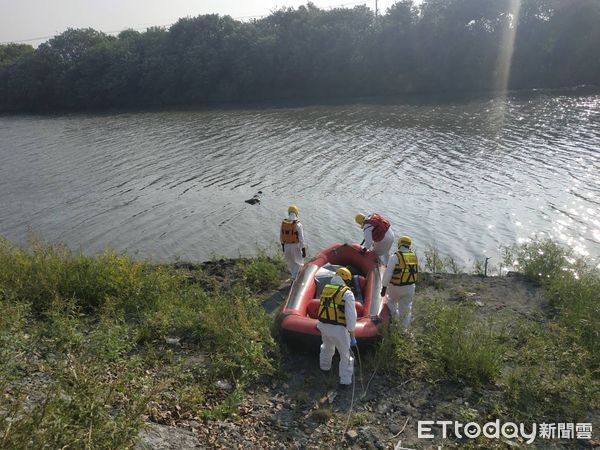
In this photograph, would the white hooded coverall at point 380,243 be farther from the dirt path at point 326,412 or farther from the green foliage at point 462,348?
the dirt path at point 326,412

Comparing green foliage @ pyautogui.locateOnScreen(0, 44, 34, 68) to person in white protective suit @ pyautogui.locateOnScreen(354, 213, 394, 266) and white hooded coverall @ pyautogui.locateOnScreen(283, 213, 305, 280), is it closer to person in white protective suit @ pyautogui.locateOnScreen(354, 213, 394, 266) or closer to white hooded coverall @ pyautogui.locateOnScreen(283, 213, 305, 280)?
white hooded coverall @ pyautogui.locateOnScreen(283, 213, 305, 280)

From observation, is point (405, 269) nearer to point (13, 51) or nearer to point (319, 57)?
point (319, 57)

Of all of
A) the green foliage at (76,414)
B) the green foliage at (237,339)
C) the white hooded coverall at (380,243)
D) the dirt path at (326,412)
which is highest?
the green foliage at (76,414)

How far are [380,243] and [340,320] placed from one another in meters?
4.02

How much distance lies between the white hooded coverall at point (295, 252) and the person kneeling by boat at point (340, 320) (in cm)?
364

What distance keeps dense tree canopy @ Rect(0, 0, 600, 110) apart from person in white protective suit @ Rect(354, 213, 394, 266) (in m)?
41.6

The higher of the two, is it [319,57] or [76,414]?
[319,57]

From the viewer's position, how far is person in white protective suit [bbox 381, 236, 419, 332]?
8.45 meters

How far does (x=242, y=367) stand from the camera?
7441mm

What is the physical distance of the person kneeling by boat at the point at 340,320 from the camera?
7160 mm

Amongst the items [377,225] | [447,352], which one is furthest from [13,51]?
[447,352]

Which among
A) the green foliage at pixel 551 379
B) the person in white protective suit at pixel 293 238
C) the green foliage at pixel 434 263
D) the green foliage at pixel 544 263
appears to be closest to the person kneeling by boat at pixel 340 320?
the green foliage at pixel 551 379

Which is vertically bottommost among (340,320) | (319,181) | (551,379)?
(319,181)

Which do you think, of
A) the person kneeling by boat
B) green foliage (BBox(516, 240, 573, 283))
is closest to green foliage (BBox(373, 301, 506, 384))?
the person kneeling by boat
